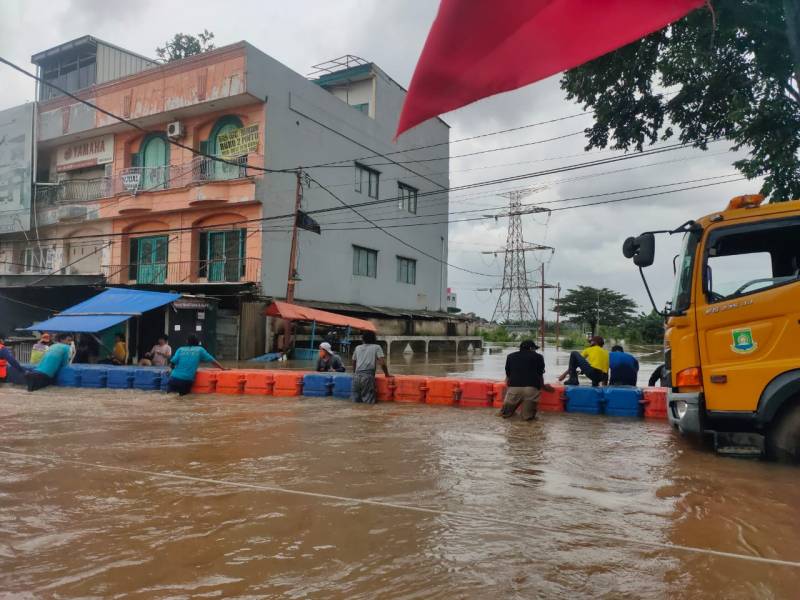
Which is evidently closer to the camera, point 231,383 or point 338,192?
point 231,383

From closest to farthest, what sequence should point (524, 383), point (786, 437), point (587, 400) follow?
point (786, 437), point (524, 383), point (587, 400)

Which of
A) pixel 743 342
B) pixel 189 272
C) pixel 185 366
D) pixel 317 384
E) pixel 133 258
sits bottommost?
pixel 317 384

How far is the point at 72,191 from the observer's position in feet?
94.6

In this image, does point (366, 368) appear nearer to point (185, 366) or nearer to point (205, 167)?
point (185, 366)

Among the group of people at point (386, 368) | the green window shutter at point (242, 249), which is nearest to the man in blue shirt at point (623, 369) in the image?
the group of people at point (386, 368)

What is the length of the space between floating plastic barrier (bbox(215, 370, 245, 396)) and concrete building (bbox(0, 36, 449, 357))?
32.3 feet

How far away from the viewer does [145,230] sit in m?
26.7

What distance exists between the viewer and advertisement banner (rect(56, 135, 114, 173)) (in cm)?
2791

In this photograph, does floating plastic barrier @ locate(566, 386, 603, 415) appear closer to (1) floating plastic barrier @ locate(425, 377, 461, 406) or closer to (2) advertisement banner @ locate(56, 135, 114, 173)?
(1) floating plastic barrier @ locate(425, 377, 461, 406)

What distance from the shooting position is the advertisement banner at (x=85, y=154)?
91.6 feet

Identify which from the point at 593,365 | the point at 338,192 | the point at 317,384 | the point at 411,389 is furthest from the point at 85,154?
the point at 593,365

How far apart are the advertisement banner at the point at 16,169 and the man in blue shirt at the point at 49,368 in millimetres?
18132

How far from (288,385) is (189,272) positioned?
14.3 m

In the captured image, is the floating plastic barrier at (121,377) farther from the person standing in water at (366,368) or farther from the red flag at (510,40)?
the red flag at (510,40)
